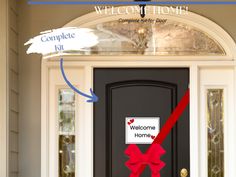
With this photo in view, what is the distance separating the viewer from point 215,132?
587cm

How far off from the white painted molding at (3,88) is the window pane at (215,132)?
75.8 inches

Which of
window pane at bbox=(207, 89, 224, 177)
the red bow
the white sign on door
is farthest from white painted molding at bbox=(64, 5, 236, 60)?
the red bow

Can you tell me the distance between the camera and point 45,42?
15.0ft

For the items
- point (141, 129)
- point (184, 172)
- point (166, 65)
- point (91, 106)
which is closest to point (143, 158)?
point (141, 129)

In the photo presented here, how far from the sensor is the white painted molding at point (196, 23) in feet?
19.0

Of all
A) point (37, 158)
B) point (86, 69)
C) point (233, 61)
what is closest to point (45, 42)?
point (86, 69)

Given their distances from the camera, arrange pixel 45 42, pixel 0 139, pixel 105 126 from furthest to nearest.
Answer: pixel 105 126 < pixel 0 139 < pixel 45 42

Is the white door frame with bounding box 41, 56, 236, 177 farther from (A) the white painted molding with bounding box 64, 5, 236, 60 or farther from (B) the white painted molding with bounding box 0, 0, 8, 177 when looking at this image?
(B) the white painted molding with bounding box 0, 0, 8, 177

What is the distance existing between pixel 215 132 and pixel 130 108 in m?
0.85

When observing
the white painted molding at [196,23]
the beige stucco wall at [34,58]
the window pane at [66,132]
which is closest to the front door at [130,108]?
the window pane at [66,132]

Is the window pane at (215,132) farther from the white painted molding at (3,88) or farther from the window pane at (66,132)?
the white painted molding at (3,88)

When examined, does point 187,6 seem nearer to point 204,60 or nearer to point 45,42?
point 204,60

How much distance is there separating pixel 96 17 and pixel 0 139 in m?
1.48

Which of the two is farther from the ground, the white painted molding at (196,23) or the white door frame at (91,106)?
the white painted molding at (196,23)
